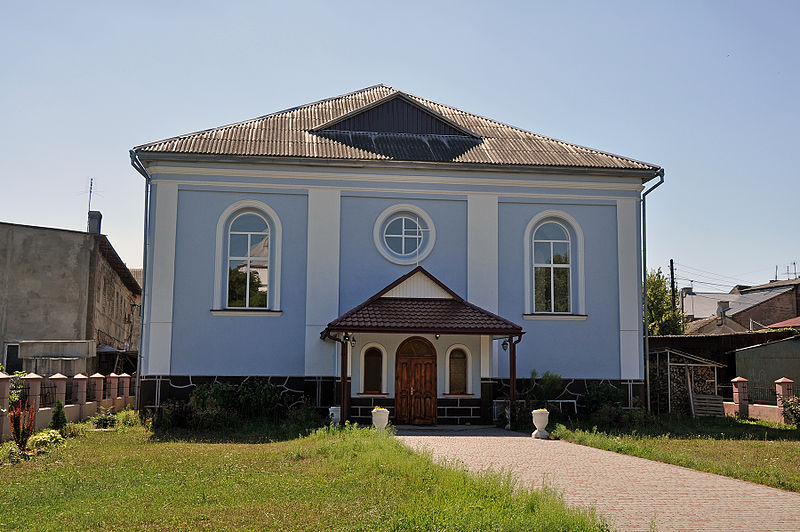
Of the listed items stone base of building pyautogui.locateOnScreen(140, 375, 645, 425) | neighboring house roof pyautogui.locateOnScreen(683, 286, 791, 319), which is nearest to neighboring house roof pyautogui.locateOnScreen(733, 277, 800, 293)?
neighboring house roof pyautogui.locateOnScreen(683, 286, 791, 319)

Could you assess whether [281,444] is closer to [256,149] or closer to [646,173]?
[256,149]

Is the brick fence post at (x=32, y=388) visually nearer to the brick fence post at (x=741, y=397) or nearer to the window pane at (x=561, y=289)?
the window pane at (x=561, y=289)

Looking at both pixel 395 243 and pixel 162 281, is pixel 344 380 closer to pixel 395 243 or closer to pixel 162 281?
pixel 395 243

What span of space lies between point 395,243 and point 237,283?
14.4ft

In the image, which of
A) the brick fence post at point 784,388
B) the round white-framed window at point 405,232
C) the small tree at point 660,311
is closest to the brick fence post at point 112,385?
the round white-framed window at point 405,232

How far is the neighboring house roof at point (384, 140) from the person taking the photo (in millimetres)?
21422

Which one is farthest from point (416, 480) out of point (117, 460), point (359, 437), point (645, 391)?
point (645, 391)

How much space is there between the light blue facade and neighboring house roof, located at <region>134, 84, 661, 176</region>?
455 millimetres

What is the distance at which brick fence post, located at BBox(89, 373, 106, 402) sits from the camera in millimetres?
21656

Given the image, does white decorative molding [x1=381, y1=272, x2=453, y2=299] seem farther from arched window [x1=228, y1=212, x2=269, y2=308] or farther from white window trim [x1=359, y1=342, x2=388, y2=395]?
arched window [x1=228, y1=212, x2=269, y2=308]

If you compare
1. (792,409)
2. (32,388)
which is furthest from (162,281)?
(792,409)

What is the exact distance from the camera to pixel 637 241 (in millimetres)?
22250

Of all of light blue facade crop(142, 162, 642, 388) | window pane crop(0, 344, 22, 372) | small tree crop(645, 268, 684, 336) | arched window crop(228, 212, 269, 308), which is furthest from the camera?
small tree crop(645, 268, 684, 336)

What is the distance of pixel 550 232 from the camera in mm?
22406
